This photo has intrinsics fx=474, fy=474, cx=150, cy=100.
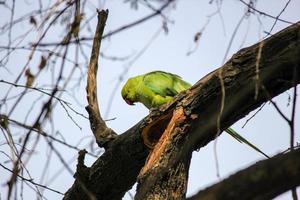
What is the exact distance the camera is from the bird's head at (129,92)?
21.8 feet

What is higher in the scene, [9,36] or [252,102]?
[9,36]

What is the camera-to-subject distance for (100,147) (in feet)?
14.0

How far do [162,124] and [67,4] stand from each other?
63.0 inches

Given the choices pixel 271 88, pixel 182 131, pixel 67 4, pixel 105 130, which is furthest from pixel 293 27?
pixel 105 130

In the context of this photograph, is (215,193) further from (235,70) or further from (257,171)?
(235,70)

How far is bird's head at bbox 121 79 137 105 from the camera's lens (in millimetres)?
6641

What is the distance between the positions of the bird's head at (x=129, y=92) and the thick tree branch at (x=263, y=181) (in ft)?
17.3

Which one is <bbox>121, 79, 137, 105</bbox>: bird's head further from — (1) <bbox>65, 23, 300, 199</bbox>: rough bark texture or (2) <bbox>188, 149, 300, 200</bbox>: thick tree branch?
(2) <bbox>188, 149, 300, 200</bbox>: thick tree branch

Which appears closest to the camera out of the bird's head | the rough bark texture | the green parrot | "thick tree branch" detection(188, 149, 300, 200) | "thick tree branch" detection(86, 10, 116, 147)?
"thick tree branch" detection(188, 149, 300, 200)

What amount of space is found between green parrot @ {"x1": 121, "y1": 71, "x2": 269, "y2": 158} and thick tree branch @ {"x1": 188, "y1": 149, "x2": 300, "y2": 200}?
4.43 metres

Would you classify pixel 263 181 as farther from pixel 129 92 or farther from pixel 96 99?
pixel 129 92

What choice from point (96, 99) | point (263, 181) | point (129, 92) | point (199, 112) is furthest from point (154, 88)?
point (263, 181)

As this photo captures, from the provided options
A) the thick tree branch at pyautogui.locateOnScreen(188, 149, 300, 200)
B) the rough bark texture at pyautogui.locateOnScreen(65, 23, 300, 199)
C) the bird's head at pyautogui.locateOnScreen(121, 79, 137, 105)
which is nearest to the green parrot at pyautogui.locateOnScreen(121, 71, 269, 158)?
the bird's head at pyautogui.locateOnScreen(121, 79, 137, 105)

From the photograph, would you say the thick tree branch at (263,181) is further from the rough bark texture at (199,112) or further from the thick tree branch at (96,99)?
the thick tree branch at (96,99)
